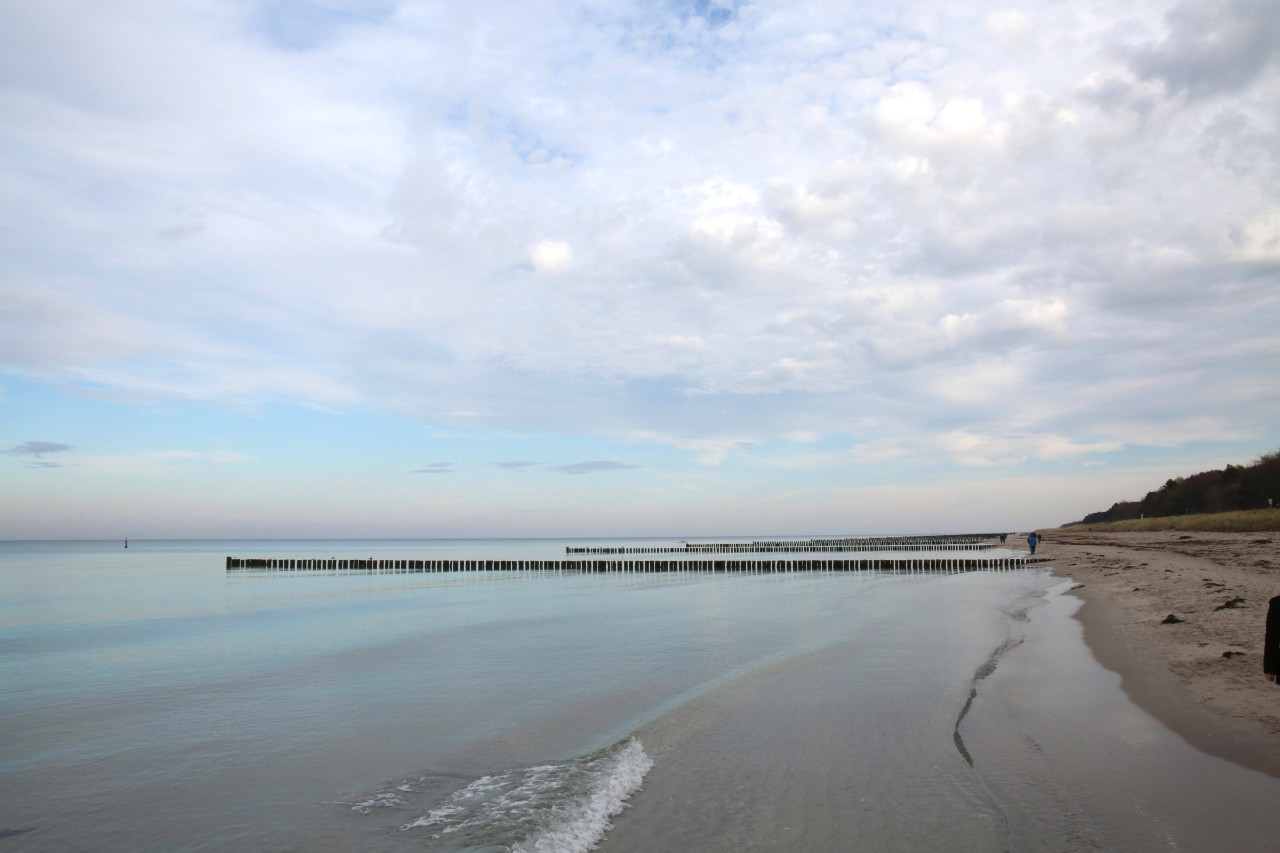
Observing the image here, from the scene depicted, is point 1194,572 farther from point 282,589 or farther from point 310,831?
point 282,589

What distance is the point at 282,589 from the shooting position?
139 feet

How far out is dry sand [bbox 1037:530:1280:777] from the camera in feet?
26.3

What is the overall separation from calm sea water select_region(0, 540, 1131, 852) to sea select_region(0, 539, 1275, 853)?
0.15 feet

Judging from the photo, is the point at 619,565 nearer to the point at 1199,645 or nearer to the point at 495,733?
the point at 1199,645

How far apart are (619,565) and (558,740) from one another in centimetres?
5633

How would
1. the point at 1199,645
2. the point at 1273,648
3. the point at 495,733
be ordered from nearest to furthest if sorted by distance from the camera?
the point at 1273,648
the point at 495,733
the point at 1199,645

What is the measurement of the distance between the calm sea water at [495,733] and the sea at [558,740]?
5cm

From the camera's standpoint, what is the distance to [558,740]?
31.9 ft

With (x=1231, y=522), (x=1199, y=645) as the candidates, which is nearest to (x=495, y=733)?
(x=1199, y=645)

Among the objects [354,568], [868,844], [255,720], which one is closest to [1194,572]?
[868,844]

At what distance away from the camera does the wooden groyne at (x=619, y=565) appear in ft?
183

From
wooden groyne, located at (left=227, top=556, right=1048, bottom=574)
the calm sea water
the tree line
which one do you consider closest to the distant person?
the calm sea water

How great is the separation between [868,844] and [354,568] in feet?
218

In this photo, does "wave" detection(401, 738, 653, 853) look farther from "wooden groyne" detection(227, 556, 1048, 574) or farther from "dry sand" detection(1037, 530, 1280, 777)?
"wooden groyne" detection(227, 556, 1048, 574)
